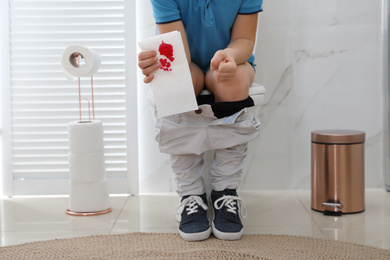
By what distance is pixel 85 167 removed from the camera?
1904 mm

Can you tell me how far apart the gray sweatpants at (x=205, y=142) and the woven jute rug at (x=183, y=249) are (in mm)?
187

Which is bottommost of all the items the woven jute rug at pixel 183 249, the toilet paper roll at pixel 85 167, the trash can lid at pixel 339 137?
the woven jute rug at pixel 183 249

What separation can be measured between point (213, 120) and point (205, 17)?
→ 333 mm

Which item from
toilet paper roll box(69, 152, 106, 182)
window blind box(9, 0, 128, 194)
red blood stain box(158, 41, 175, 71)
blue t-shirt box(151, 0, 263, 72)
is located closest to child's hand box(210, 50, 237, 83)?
red blood stain box(158, 41, 175, 71)

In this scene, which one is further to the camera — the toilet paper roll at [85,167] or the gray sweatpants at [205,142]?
the toilet paper roll at [85,167]

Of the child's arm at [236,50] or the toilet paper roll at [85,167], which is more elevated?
the child's arm at [236,50]

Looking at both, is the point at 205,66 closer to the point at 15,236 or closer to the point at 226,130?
the point at 226,130

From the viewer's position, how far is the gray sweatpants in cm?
162

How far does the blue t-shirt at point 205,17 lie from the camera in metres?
1.68

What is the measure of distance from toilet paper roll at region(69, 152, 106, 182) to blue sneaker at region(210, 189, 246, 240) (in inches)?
18.4

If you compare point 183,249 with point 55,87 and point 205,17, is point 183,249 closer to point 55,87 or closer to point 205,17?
point 205,17

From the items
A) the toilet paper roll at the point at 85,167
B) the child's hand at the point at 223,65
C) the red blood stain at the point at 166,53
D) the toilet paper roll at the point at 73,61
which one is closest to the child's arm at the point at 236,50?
the child's hand at the point at 223,65

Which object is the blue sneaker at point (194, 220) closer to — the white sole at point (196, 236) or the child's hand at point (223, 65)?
the white sole at point (196, 236)

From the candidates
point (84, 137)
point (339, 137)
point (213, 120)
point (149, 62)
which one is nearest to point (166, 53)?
point (149, 62)
